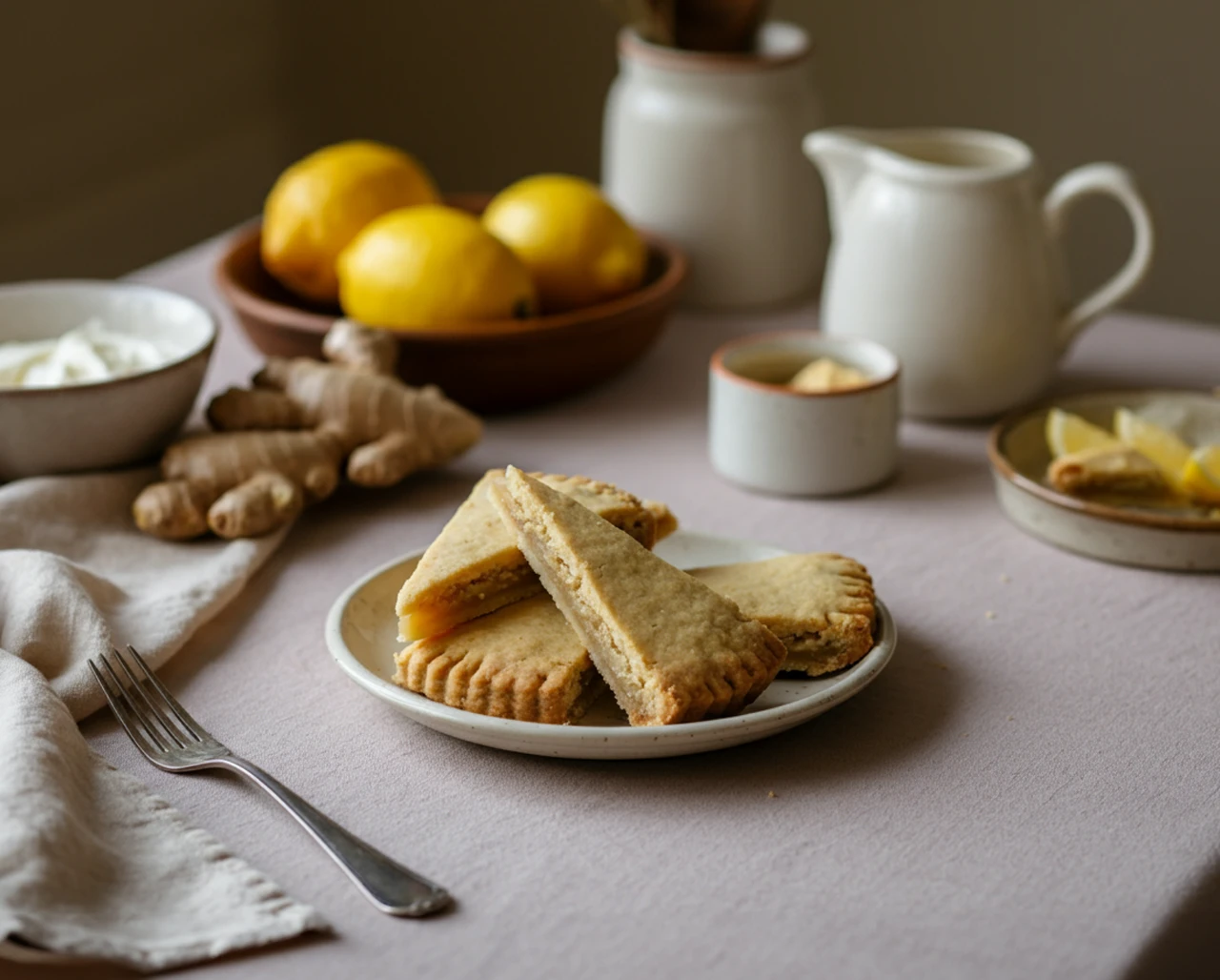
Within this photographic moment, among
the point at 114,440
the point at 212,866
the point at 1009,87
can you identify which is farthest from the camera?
the point at 1009,87

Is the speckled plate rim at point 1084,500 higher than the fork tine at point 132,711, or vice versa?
the speckled plate rim at point 1084,500

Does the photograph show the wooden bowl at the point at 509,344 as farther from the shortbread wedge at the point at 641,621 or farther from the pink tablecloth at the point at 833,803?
the shortbread wedge at the point at 641,621

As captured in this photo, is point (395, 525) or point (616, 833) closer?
point (616, 833)

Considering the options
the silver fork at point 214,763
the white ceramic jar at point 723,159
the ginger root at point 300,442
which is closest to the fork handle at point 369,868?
the silver fork at point 214,763

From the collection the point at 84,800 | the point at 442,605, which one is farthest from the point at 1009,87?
the point at 84,800

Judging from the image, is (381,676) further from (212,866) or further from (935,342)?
(935,342)

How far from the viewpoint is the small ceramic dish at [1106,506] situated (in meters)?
1.11

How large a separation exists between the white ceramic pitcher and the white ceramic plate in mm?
492


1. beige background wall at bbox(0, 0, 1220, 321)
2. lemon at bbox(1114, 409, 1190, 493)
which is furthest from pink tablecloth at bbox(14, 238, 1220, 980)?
beige background wall at bbox(0, 0, 1220, 321)

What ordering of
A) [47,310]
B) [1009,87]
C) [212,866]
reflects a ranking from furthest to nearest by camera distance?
[1009,87] < [47,310] < [212,866]

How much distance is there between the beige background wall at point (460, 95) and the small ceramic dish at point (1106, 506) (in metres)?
1.64

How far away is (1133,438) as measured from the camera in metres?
1.23

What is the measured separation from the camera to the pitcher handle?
139cm

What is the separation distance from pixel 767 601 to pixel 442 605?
213 millimetres
